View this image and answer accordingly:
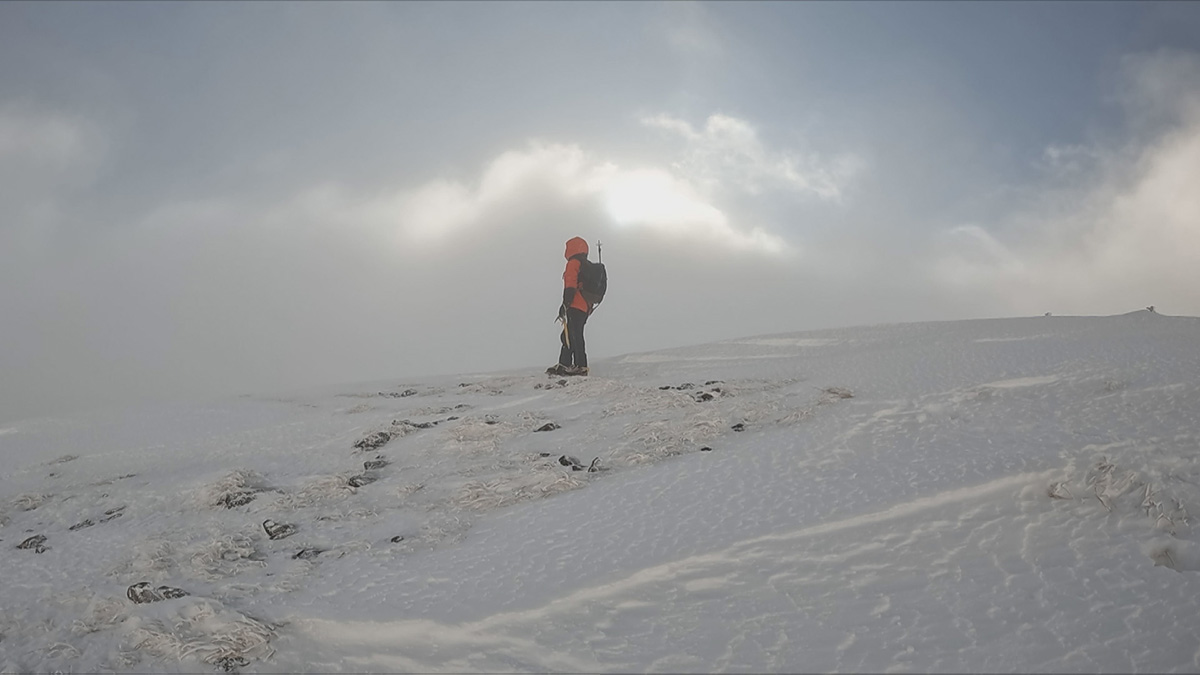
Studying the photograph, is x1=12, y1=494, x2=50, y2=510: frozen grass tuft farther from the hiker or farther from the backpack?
the backpack

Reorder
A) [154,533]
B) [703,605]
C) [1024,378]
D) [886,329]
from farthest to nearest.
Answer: [886,329] < [1024,378] < [154,533] < [703,605]

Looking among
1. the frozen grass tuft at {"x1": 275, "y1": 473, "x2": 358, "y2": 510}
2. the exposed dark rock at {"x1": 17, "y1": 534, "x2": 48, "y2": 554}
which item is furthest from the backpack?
the exposed dark rock at {"x1": 17, "y1": 534, "x2": 48, "y2": 554}

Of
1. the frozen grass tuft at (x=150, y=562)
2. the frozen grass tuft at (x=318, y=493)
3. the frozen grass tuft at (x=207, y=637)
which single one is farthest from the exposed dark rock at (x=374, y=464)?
the frozen grass tuft at (x=207, y=637)

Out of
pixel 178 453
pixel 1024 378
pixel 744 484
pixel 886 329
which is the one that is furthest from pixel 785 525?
pixel 886 329

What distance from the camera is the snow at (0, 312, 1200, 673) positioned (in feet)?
7.54

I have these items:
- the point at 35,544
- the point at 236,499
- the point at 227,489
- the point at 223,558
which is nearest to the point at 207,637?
the point at 223,558

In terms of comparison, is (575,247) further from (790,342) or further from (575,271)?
(790,342)

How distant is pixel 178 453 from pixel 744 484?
5224mm

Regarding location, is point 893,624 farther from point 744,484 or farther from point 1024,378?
point 1024,378

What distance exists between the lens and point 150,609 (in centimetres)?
286

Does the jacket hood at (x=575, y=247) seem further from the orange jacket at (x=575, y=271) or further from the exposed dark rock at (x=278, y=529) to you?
the exposed dark rock at (x=278, y=529)

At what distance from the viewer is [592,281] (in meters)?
9.38

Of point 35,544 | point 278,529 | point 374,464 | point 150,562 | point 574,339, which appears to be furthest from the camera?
point 574,339

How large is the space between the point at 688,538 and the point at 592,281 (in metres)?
6.63
